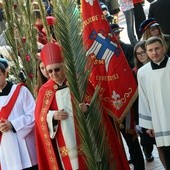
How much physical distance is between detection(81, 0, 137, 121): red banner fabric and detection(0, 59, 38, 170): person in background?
80 cm

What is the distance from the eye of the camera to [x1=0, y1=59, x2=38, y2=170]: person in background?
5031 mm

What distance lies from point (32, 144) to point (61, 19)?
7.59ft

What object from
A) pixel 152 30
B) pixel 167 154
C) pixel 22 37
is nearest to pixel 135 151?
pixel 167 154

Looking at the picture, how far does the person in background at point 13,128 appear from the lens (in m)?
5.03

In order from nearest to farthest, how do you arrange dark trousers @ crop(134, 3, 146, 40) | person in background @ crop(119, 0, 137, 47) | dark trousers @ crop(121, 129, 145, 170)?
dark trousers @ crop(121, 129, 145, 170), person in background @ crop(119, 0, 137, 47), dark trousers @ crop(134, 3, 146, 40)

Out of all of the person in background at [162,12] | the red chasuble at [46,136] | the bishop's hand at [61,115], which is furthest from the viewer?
the person in background at [162,12]

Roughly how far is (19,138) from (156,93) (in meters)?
1.44

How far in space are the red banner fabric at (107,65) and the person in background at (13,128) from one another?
798 mm

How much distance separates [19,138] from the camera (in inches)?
200

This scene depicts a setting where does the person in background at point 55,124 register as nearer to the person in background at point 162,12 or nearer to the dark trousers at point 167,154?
the dark trousers at point 167,154

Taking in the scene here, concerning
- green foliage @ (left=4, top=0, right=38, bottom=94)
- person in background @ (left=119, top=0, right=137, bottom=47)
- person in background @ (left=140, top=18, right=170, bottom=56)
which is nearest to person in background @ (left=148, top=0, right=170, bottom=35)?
person in background @ (left=140, top=18, right=170, bottom=56)

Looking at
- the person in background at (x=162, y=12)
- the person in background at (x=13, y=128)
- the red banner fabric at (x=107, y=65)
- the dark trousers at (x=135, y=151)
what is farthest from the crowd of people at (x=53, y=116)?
the person in background at (x=162, y=12)

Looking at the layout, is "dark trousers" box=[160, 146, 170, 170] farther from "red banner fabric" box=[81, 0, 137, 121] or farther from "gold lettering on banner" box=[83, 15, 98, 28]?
"gold lettering on banner" box=[83, 15, 98, 28]

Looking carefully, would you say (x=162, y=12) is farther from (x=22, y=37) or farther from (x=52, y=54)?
(x=52, y=54)
